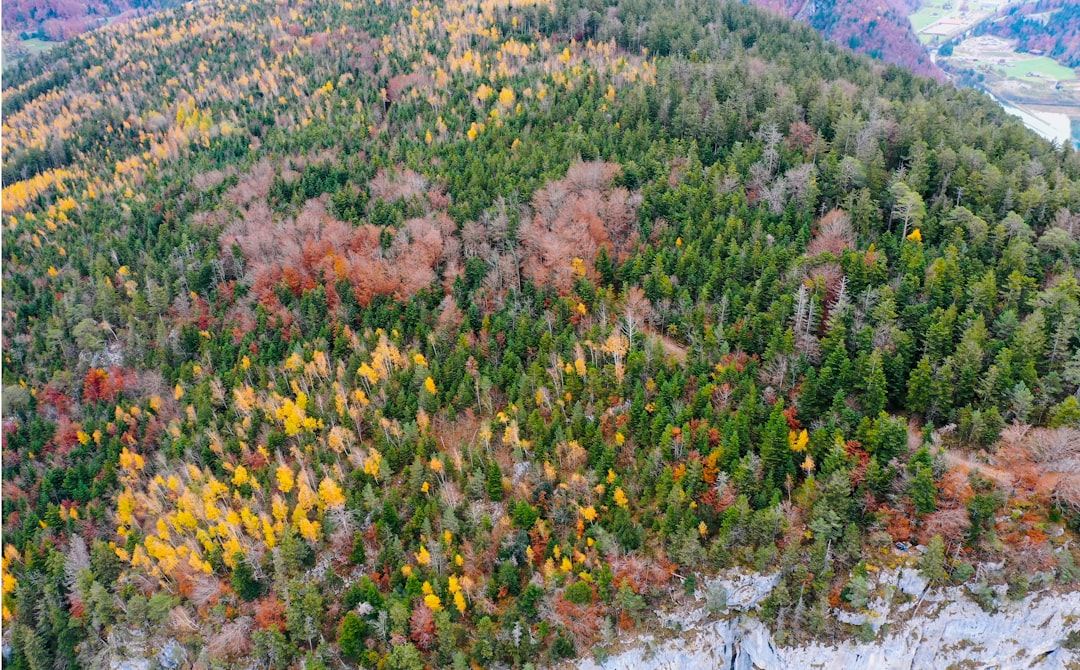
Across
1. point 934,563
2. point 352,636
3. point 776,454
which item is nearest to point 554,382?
point 776,454

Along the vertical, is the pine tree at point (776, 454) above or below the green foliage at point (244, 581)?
above

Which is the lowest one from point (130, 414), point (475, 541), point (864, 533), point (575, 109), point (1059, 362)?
point (130, 414)

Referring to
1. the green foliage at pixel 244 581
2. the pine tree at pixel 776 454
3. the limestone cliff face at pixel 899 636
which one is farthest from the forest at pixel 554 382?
the limestone cliff face at pixel 899 636

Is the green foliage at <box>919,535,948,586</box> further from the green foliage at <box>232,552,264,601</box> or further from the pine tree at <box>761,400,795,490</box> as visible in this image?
the green foliage at <box>232,552,264,601</box>

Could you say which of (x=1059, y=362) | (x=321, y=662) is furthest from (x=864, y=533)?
(x=321, y=662)

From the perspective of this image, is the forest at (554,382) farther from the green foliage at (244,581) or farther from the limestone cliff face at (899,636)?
the limestone cliff face at (899,636)

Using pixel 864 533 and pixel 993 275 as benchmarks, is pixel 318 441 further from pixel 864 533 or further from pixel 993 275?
pixel 993 275
